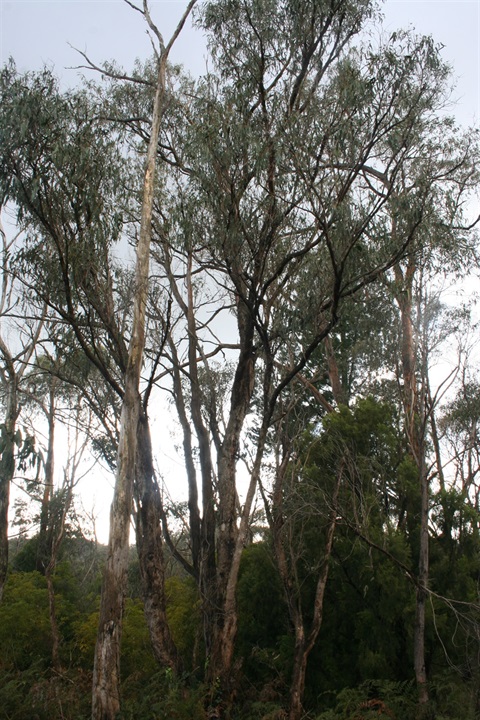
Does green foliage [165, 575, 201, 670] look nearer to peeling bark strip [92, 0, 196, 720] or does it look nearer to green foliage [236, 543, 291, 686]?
green foliage [236, 543, 291, 686]

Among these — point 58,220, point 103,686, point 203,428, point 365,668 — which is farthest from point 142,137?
point 365,668

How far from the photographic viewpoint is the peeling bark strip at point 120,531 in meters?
6.11

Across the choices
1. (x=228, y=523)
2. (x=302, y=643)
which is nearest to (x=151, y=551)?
(x=228, y=523)

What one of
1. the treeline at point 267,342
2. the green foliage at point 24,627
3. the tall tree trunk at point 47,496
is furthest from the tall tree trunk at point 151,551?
the tall tree trunk at point 47,496

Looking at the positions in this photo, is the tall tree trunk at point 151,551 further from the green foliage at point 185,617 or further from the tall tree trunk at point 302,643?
the tall tree trunk at point 302,643

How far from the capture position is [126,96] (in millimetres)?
10234

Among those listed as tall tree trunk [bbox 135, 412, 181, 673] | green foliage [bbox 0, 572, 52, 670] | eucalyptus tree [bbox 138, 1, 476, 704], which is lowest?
green foliage [bbox 0, 572, 52, 670]

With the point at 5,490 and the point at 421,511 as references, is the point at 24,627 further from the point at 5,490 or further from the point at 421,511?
the point at 421,511

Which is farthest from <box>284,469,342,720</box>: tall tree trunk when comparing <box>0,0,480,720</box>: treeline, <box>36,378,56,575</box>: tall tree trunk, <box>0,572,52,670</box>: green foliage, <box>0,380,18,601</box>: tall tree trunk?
<box>36,378,56,575</box>: tall tree trunk

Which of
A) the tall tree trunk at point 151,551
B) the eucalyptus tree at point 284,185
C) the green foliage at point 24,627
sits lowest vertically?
the green foliage at point 24,627

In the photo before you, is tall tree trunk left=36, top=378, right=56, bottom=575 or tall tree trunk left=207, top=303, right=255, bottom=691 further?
tall tree trunk left=36, top=378, right=56, bottom=575

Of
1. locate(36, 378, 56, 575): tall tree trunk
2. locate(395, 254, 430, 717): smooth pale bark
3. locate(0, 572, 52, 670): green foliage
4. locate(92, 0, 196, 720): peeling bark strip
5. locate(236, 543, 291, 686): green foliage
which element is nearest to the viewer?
locate(92, 0, 196, 720): peeling bark strip

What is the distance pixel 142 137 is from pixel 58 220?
3.13 metres

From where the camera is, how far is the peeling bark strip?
6.11m
